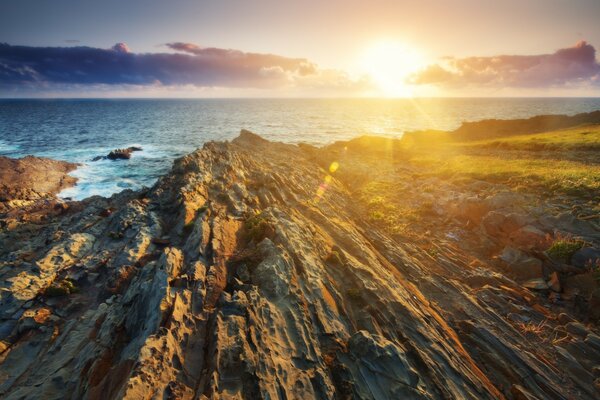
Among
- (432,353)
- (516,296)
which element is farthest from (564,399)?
(516,296)

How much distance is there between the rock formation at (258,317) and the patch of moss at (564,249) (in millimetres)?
2332

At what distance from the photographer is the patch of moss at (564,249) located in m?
22.1

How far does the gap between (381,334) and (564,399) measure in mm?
8939

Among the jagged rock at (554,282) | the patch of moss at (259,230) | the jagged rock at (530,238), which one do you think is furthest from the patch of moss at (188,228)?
the jagged rock at (530,238)

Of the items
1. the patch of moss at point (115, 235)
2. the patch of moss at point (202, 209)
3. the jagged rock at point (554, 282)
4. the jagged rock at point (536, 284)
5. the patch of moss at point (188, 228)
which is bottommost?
the jagged rock at point (536, 284)

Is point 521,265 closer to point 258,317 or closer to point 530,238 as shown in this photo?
point 530,238

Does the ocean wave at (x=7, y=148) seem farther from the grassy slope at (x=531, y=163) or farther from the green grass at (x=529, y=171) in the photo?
the green grass at (x=529, y=171)

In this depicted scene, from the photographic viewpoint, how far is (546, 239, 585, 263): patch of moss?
2208 centimetres

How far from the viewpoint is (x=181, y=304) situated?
12906 millimetres

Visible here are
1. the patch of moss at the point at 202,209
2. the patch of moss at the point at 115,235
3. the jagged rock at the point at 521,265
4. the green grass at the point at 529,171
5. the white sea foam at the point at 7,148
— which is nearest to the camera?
the patch of moss at the point at 115,235

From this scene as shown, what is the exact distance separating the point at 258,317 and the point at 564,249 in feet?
82.1

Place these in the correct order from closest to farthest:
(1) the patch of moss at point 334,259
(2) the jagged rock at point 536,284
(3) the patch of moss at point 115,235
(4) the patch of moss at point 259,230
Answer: (1) the patch of moss at point 334,259, (4) the patch of moss at point 259,230, (3) the patch of moss at point 115,235, (2) the jagged rock at point 536,284

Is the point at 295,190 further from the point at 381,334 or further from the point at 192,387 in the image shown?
the point at 192,387

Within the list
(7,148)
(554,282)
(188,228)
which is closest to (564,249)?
(554,282)
